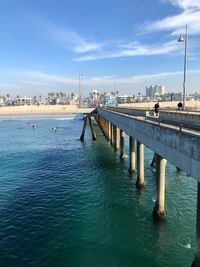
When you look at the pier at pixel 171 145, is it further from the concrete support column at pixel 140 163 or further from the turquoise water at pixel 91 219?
the turquoise water at pixel 91 219

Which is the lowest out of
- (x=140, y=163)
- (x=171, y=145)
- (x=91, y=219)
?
(x=91, y=219)

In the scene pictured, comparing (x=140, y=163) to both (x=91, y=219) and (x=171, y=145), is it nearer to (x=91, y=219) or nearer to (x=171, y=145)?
(x=91, y=219)

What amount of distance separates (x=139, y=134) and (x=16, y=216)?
1061 centimetres

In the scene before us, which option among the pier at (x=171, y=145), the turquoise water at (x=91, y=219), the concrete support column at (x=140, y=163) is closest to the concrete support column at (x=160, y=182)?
the pier at (x=171, y=145)

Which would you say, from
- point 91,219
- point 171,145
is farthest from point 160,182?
point 171,145

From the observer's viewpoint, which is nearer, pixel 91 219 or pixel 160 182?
pixel 160 182

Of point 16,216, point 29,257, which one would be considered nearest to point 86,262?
point 29,257

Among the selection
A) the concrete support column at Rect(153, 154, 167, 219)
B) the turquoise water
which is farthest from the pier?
the turquoise water

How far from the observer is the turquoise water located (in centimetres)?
1634

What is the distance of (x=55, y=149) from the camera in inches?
2093

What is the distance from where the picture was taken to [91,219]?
21188 millimetres

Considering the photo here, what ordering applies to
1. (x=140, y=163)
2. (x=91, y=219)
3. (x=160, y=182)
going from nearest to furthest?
(x=160, y=182), (x=91, y=219), (x=140, y=163)

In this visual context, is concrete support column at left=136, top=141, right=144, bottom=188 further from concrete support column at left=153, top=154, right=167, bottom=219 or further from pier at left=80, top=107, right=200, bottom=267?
concrete support column at left=153, top=154, right=167, bottom=219

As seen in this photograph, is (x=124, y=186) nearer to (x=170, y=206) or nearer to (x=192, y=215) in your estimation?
(x=170, y=206)
